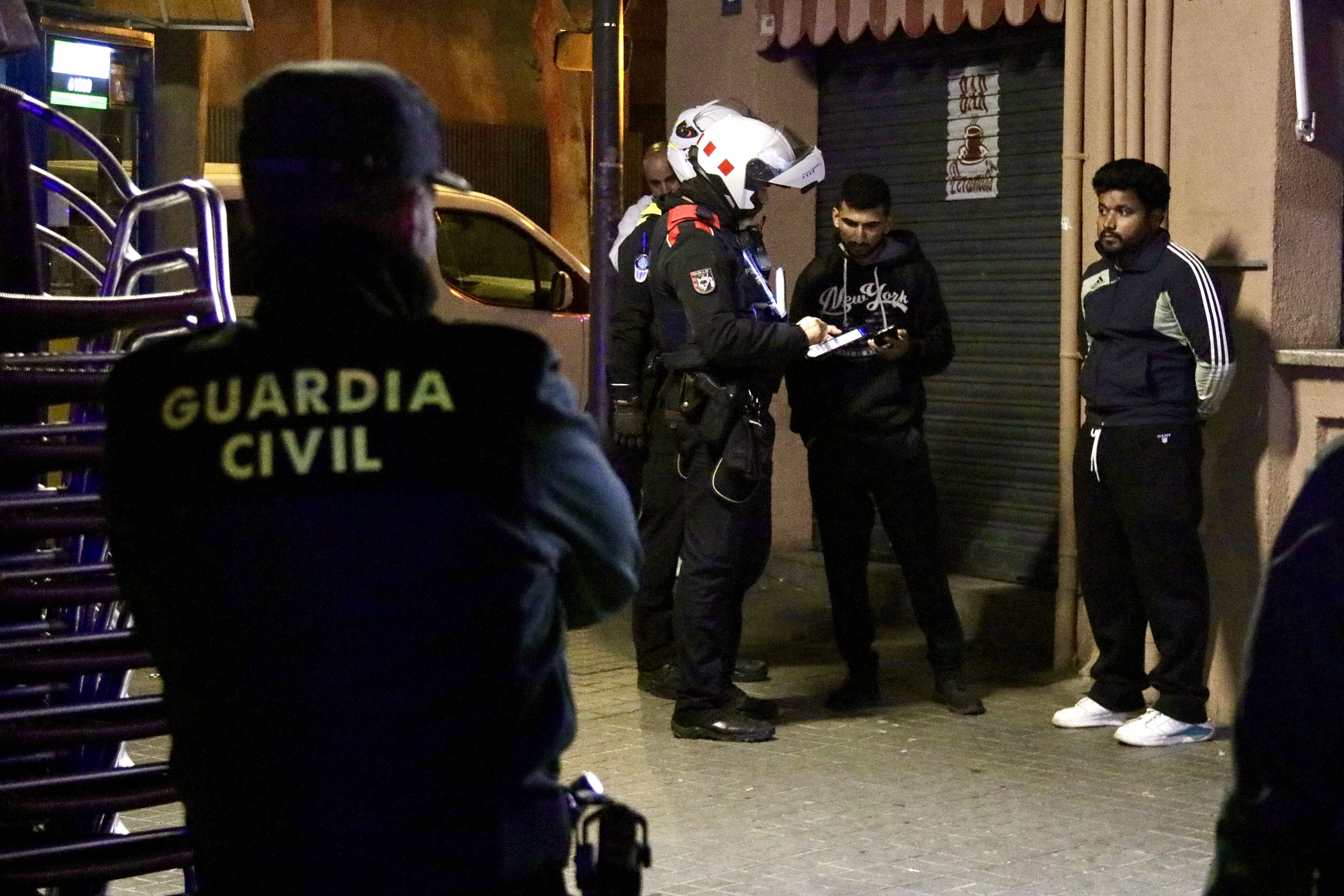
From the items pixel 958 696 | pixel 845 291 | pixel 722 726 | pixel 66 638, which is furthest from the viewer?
pixel 845 291

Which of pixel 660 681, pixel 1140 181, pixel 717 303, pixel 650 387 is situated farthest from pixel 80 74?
pixel 1140 181

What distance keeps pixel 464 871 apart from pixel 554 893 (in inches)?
6.4

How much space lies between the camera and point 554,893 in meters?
2.36

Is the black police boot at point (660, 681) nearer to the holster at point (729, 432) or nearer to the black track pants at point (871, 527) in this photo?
the black track pants at point (871, 527)

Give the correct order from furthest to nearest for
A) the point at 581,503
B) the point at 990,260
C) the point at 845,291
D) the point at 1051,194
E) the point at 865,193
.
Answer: the point at 990,260
the point at 1051,194
the point at 845,291
the point at 865,193
the point at 581,503

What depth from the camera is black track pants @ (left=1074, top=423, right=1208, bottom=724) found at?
6996 millimetres

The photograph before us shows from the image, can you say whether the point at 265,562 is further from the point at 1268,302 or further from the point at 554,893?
the point at 1268,302

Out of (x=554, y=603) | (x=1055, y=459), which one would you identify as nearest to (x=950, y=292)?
(x=1055, y=459)

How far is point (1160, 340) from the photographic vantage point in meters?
6.98

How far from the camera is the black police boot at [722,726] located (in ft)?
23.1

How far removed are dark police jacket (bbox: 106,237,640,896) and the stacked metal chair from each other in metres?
1.26

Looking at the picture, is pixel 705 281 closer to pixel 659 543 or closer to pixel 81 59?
pixel 659 543

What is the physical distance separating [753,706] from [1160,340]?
197cm

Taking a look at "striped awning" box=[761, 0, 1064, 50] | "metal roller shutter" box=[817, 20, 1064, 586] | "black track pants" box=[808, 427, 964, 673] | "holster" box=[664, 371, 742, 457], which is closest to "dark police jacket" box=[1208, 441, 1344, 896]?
"holster" box=[664, 371, 742, 457]
